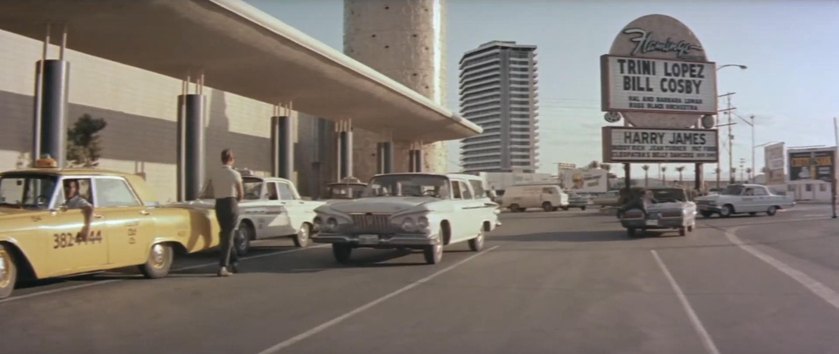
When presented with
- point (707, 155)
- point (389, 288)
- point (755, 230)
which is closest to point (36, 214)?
point (389, 288)

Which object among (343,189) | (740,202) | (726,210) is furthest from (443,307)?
(740,202)

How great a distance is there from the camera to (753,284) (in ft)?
35.0

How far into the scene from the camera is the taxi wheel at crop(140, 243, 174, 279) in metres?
10.7

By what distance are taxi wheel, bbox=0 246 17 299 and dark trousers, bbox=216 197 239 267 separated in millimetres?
3175

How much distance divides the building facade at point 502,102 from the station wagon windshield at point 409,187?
251 ft

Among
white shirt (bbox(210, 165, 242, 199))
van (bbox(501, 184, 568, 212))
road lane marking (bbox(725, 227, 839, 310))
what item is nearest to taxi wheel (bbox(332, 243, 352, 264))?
white shirt (bbox(210, 165, 242, 199))

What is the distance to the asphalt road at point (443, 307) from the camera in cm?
657

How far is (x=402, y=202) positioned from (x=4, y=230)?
637 centimetres

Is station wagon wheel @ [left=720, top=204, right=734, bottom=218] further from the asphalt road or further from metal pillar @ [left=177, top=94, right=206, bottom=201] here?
metal pillar @ [left=177, top=94, right=206, bottom=201]

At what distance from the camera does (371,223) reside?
12.5 m

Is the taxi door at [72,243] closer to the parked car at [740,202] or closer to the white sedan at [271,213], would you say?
the white sedan at [271,213]

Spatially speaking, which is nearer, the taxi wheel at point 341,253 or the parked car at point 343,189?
the taxi wheel at point 341,253

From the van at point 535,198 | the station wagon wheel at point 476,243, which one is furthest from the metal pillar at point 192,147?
the van at point 535,198

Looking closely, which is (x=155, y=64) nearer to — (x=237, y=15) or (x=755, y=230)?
(x=237, y=15)
